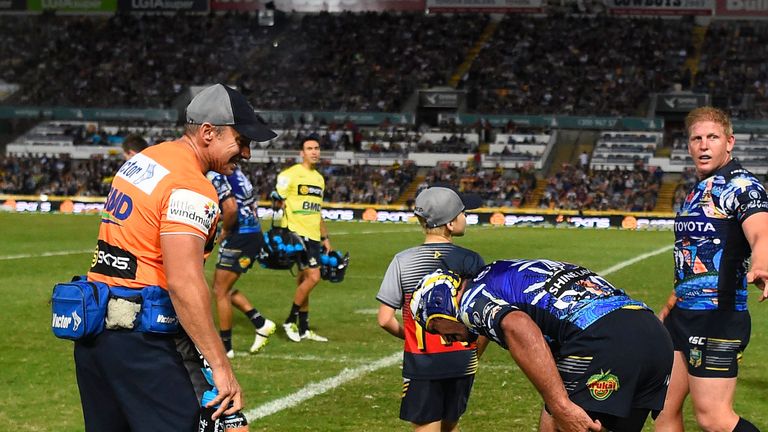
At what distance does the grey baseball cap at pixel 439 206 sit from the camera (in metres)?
6.18

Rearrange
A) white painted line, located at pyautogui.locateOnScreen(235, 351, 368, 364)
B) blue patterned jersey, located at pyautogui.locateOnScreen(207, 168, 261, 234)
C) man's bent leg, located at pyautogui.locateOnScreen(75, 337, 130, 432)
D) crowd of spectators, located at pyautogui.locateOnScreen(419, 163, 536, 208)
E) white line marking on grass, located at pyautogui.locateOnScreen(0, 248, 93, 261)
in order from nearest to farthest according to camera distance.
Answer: man's bent leg, located at pyautogui.locateOnScreen(75, 337, 130, 432) → white painted line, located at pyautogui.locateOnScreen(235, 351, 368, 364) → blue patterned jersey, located at pyautogui.locateOnScreen(207, 168, 261, 234) → white line marking on grass, located at pyautogui.locateOnScreen(0, 248, 93, 261) → crowd of spectators, located at pyautogui.locateOnScreen(419, 163, 536, 208)

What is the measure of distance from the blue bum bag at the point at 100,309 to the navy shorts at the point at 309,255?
330 inches

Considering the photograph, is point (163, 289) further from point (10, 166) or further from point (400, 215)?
point (10, 166)

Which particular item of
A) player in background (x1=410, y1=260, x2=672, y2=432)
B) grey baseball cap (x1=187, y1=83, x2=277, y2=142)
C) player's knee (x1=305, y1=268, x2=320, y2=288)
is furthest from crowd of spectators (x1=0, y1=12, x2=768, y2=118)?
grey baseball cap (x1=187, y1=83, x2=277, y2=142)

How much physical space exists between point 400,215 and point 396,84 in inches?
803

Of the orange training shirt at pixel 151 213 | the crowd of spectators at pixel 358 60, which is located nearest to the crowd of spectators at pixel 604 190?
the crowd of spectators at pixel 358 60

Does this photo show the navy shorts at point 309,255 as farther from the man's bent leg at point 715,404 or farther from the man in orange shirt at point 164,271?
the man in orange shirt at point 164,271

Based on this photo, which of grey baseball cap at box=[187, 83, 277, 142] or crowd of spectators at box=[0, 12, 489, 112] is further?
crowd of spectators at box=[0, 12, 489, 112]

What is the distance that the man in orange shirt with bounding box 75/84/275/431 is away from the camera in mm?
4594

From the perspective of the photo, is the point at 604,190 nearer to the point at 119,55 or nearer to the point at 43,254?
the point at 43,254

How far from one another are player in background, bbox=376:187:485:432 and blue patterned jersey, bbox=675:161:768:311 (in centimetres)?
140

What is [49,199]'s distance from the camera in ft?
134

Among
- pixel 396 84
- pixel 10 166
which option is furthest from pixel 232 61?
pixel 10 166

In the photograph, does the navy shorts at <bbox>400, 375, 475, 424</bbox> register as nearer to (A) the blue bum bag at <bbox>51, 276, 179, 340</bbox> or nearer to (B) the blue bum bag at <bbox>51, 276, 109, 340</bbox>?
(A) the blue bum bag at <bbox>51, 276, 179, 340</bbox>
